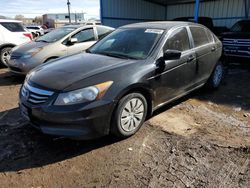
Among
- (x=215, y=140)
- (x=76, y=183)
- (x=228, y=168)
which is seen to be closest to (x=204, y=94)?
(x=215, y=140)

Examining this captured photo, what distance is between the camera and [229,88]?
6172 mm

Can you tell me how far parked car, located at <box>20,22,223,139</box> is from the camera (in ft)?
9.94

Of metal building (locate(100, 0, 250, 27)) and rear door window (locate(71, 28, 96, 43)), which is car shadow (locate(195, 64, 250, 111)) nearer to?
rear door window (locate(71, 28, 96, 43))

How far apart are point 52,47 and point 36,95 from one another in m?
3.86

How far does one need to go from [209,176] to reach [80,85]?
184cm

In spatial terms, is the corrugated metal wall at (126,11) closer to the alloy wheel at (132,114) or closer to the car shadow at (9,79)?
the car shadow at (9,79)

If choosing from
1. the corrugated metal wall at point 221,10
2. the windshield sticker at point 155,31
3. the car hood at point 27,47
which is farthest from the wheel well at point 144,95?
the corrugated metal wall at point 221,10

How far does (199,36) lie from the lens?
5039mm

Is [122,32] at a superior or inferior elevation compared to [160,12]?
inferior

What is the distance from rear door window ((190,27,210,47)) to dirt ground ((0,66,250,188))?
140 centimetres

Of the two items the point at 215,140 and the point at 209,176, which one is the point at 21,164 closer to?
the point at 209,176

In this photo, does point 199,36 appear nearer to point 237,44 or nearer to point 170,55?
point 170,55

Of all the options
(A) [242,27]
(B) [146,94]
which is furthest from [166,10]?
(B) [146,94]

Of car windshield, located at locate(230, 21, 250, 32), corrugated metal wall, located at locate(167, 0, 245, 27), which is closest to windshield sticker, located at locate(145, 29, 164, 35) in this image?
car windshield, located at locate(230, 21, 250, 32)
